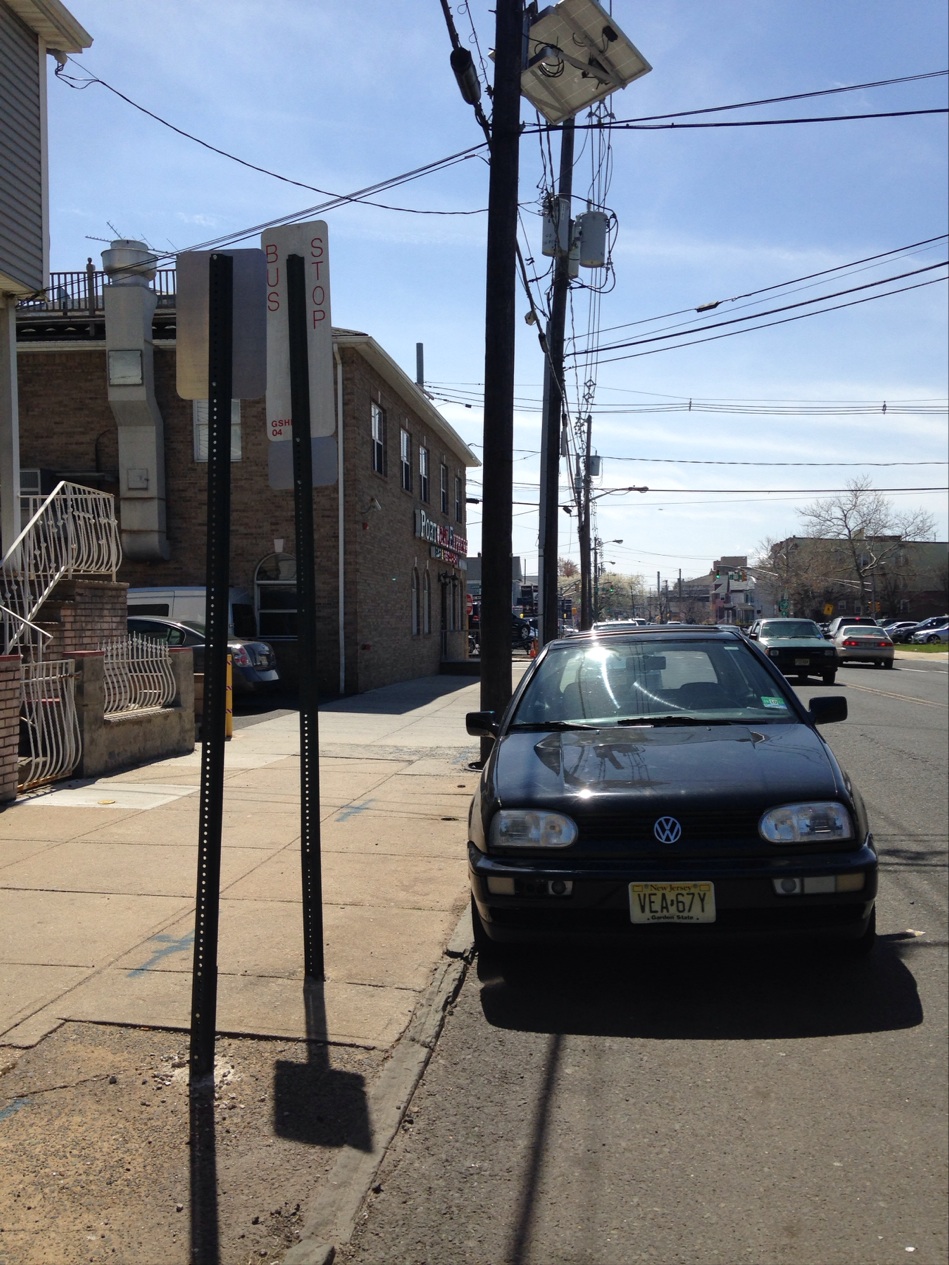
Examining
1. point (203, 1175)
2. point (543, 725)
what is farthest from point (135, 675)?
point (203, 1175)

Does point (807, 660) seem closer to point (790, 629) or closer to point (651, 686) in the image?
point (790, 629)

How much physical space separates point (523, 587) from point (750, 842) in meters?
62.9

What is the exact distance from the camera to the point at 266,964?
Result: 4781mm

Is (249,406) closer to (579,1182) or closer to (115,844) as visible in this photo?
(115,844)

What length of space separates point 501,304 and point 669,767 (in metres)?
6.29

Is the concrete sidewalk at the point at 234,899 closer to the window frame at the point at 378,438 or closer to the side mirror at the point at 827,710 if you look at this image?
the side mirror at the point at 827,710

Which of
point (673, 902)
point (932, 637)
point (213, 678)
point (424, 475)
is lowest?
point (932, 637)

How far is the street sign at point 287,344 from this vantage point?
15.2ft

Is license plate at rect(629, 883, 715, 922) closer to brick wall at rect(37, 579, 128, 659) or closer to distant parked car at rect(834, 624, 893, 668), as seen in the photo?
brick wall at rect(37, 579, 128, 659)

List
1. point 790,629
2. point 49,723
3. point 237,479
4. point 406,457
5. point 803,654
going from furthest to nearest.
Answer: point 406,457 < point 790,629 < point 803,654 < point 237,479 < point 49,723

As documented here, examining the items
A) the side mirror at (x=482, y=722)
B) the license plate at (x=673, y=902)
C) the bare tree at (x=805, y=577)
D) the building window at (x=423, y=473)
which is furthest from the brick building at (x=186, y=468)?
the bare tree at (x=805, y=577)

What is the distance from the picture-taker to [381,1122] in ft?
11.2

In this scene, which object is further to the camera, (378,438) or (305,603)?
(378,438)

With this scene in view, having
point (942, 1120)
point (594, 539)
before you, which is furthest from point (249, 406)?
point (594, 539)
